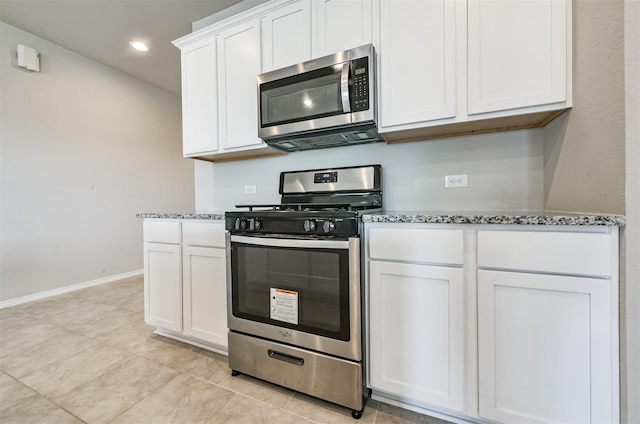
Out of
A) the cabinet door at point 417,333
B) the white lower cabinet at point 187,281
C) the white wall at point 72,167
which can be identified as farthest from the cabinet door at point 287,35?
the white wall at point 72,167

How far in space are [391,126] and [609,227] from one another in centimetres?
101

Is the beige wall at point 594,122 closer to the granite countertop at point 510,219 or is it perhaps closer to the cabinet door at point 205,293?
the granite countertop at point 510,219

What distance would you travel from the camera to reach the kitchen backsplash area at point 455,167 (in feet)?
4.98

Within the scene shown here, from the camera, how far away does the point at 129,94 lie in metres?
3.71

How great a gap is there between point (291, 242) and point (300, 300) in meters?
0.30

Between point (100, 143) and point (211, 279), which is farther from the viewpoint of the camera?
point (100, 143)

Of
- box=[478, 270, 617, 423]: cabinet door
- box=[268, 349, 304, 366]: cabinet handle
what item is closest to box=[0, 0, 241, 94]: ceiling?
box=[268, 349, 304, 366]: cabinet handle

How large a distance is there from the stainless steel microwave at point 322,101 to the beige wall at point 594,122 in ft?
2.94

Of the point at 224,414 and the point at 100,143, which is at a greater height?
the point at 100,143

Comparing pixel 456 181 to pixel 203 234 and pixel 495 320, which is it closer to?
pixel 495 320

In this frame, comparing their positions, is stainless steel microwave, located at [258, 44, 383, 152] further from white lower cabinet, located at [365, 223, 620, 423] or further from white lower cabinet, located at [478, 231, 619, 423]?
white lower cabinet, located at [478, 231, 619, 423]

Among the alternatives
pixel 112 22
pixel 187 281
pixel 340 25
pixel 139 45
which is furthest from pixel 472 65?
pixel 139 45

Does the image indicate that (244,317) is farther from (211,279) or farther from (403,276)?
(403,276)

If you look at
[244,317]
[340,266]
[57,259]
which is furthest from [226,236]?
[57,259]
